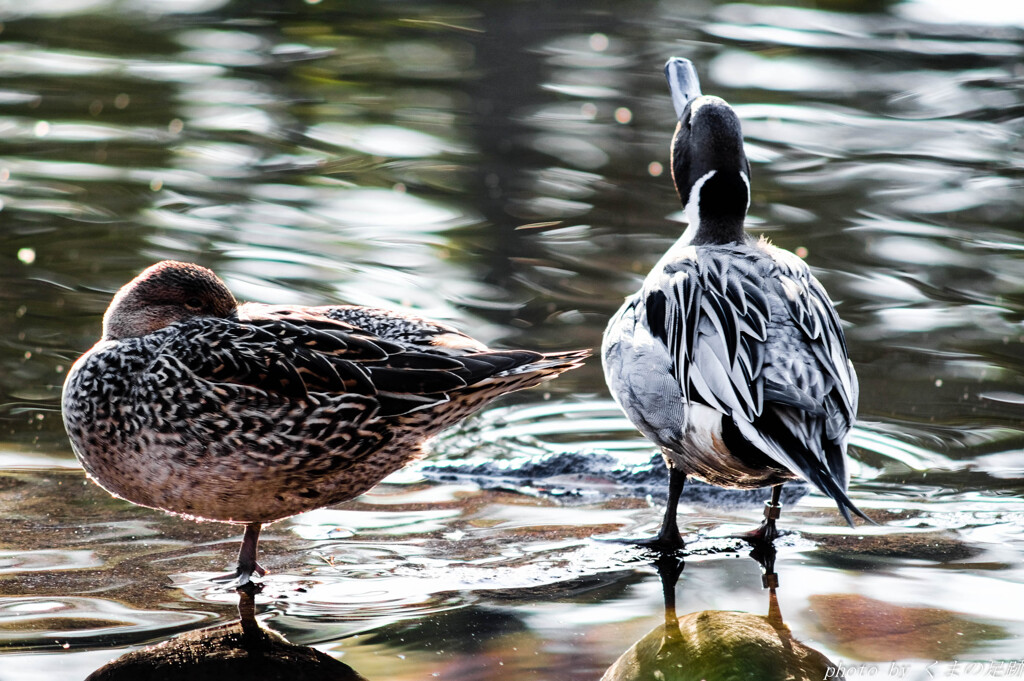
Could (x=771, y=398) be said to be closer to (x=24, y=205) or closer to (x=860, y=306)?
(x=860, y=306)

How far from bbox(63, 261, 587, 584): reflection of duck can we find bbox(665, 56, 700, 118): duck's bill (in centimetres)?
195

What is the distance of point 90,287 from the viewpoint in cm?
781

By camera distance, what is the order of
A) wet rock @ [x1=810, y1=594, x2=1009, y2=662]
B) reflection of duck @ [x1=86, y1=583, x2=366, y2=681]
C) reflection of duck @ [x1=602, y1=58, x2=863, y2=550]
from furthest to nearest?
reflection of duck @ [x1=602, y1=58, x2=863, y2=550] → wet rock @ [x1=810, y1=594, x2=1009, y2=662] → reflection of duck @ [x1=86, y1=583, x2=366, y2=681]

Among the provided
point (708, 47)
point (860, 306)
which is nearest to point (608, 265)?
point (860, 306)

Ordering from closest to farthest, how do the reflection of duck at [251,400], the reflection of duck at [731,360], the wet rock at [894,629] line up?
1. the wet rock at [894,629]
2. the reflection of duck at [731,360]
3. the reflection of duck at [251,400]

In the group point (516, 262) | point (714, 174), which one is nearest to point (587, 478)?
point (714, 174)

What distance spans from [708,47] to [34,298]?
7.92 meters

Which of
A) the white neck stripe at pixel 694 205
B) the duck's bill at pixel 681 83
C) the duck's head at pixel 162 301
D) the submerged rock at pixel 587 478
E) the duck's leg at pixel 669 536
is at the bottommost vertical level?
the submerged rock at pixel 587 478

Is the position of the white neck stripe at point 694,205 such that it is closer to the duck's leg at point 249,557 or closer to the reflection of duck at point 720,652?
the reflection of duck at point 720,652

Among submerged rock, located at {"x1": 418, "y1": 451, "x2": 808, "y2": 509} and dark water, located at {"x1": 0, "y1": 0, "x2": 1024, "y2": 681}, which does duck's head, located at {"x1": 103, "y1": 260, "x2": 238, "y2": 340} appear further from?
submerged rock, located at {"x1": 418, "y1": 451, "x2": 808, "y2": 509}

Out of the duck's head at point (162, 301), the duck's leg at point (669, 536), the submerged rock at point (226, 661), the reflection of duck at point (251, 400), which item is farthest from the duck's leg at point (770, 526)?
the duck's head at point (162, 301)

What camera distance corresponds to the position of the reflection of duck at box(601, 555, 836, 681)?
4086mm

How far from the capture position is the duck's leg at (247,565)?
15.4ft

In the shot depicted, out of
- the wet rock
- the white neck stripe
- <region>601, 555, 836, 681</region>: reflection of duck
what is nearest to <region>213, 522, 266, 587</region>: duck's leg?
<region>601, 555, 836, 681</region>: reflection of duck
